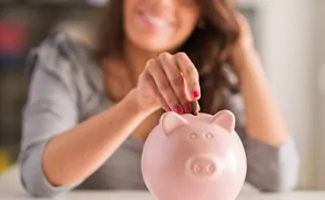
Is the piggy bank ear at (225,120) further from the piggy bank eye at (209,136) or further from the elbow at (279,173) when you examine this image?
the elbow at (279,173)

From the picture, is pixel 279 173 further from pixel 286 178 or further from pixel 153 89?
pixel 153 89

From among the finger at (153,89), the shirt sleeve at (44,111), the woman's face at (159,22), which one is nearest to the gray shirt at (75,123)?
the shirt sleeve at (44,111)

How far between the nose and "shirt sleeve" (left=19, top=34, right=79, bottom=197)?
294mm

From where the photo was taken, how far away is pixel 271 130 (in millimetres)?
837

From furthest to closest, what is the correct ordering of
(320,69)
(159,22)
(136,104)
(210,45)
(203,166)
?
(320,69) → (210,45) → (159,22) → (136,104) → (203,166)

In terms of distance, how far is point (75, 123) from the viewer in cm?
90

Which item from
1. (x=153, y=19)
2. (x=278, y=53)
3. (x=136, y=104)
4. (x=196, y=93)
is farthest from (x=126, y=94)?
(x=278, y=53)

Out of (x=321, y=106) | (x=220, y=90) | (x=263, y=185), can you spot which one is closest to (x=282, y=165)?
(x=263, y=185)

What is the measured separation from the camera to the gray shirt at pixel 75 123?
2.62 feet

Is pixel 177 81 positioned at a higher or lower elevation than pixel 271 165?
higher

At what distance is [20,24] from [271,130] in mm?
1405

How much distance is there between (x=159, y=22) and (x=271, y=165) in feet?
0.83

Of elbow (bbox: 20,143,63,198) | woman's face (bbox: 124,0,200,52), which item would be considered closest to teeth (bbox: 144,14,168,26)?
woman's face (bbox: 124,0,200,52)

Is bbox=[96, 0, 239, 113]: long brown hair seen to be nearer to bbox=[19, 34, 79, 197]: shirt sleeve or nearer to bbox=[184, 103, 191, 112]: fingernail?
bbox=[19, 34, 79, 197]: shirt sleeve
